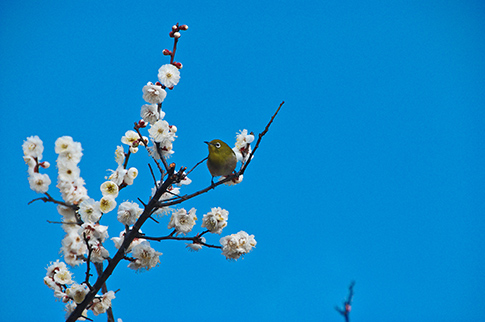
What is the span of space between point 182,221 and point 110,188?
0.43m

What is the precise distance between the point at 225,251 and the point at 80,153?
0.94 m

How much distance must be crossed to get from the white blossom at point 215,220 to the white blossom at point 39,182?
0.84 metres

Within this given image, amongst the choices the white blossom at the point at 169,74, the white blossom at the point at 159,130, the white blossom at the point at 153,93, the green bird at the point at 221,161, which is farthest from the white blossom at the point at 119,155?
the green bird at the point at 221,161

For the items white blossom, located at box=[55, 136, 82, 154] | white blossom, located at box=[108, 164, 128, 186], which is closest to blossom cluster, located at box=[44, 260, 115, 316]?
white blossom, located at box=[108, 164, 128, 186]

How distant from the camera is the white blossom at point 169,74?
7.70ft

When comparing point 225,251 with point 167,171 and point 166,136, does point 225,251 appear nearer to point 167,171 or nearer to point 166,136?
point 167,171

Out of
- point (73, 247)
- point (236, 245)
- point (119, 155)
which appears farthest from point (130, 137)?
point (236, 245)

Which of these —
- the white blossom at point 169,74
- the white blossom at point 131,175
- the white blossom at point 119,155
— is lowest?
the white blossom at point 131,175

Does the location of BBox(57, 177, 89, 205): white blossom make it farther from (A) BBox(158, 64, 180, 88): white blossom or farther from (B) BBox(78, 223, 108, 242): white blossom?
(A) BBox(158, 64, 180, 88): white blossom

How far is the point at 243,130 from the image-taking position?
2.62 meters

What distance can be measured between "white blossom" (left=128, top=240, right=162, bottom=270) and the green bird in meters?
0.67

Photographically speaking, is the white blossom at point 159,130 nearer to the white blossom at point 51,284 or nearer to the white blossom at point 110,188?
the white blossom at point 110,188

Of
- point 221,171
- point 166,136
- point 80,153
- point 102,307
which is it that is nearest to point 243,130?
point 221,171

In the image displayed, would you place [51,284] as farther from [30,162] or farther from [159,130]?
[159,130]
